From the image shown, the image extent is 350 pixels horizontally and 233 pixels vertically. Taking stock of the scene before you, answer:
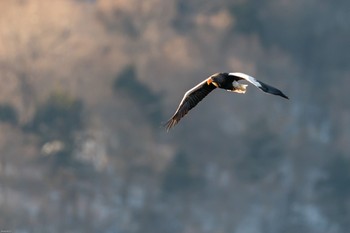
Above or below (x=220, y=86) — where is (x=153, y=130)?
below

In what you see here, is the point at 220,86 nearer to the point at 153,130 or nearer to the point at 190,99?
the point at 190,99

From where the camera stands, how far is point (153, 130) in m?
106

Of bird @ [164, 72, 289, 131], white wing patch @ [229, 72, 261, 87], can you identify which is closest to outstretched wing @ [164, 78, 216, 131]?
bird @ [164, 72, 289, 131]

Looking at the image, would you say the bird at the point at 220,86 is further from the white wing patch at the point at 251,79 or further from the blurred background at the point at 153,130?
the blurred background at the point at 153,130

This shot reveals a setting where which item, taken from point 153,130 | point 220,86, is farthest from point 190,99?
point 153,130

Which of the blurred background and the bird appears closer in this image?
the bird

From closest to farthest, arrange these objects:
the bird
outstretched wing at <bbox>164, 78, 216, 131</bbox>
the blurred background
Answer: the bird, outstretched wing at <bbox>164, 78, 216, 131</bbox>, the blurred background

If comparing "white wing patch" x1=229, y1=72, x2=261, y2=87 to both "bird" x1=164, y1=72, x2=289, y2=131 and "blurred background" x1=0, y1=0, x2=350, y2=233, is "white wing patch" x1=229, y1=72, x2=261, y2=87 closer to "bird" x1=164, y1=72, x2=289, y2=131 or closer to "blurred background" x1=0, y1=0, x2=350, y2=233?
"bird" x1=164, y1=72, x2=289, y2=131

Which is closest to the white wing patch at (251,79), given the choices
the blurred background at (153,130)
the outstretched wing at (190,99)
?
the outstretched wing at (190,99)

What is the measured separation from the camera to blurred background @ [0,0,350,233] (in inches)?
3976

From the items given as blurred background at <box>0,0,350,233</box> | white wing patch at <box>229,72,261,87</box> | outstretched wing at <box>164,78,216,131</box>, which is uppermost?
white wing patch at <box>229,72,261,87</box>

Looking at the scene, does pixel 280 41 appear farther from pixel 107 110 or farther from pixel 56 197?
pixel 56 197

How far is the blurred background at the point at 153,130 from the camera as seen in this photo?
101 meters

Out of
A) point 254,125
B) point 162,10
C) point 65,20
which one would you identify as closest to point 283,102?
point 254,125
